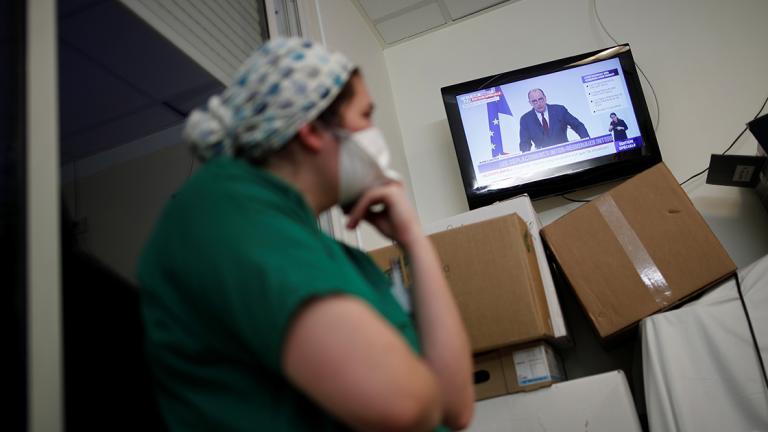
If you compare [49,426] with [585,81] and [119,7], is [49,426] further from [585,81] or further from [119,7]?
[585,81]

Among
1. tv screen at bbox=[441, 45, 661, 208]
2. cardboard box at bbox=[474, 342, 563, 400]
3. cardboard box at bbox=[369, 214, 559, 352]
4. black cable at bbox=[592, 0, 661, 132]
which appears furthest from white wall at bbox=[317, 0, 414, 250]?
black cable at bbox=[592, 0, 661, 132]

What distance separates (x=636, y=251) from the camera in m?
1.93

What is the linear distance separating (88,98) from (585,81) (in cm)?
199

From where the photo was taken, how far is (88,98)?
2.00 m

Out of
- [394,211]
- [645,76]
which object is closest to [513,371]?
[394,211]

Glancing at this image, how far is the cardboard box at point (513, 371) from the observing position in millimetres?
1729

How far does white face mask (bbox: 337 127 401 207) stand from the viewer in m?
0.85

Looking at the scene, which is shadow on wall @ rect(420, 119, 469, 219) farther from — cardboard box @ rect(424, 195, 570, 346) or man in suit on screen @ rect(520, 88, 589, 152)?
cardboard box @ rect(424, 195, 570, 346)

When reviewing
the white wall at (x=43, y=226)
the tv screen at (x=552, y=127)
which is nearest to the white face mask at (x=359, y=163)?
the white wall at (x=43, y=226)

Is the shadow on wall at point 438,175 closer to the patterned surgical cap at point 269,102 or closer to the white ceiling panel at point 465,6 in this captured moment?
the white ceiling panel at point 465,6

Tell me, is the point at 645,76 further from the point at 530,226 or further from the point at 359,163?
the point at 359,163

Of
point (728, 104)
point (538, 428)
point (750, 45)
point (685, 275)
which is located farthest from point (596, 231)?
point (750, 45)

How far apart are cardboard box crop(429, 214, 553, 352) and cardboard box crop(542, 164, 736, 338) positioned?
209mm

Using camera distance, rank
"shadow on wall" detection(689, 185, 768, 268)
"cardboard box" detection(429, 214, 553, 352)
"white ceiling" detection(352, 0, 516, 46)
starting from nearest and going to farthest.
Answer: "cardboard box" detection(429, 214, 553, 352) < "shadow on wall" detection(689, 185, 768, 268) < "white ceiling" detection(352, 0, 516, 46)
